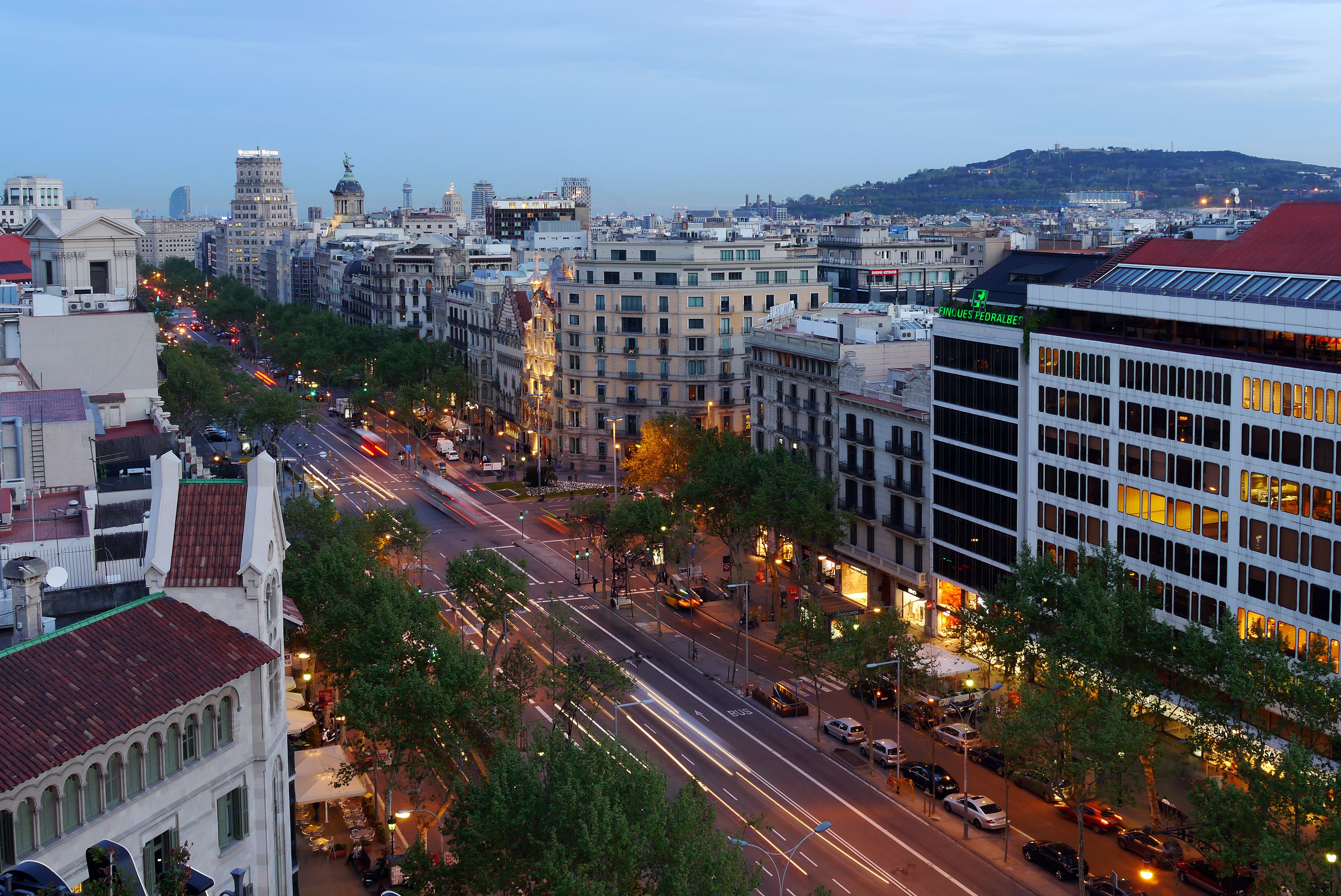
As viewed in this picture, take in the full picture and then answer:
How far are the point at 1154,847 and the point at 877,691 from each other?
22.7m

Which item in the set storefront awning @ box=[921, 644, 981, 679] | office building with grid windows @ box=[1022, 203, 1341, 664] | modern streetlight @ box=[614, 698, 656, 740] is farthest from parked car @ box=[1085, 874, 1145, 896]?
modern streetlight @ box=[614, 698, 656, 740]

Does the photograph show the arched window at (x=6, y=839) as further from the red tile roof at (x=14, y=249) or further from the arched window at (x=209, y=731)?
the red tile roof at (x=14, y=249)

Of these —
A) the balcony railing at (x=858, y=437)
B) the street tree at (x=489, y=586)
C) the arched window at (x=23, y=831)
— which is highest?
the balcony railing at (x=858, y=437)

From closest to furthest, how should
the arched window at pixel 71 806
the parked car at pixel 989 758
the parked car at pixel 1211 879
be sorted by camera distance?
the arched window at pixel 71 806
the parked car at pixel 1211 879
the parked car at pixel 989 758

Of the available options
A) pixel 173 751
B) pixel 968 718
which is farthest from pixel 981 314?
pixel 173 751

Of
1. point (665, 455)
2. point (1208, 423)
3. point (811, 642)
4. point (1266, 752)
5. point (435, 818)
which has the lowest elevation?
point (435, 818)

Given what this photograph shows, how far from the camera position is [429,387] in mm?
175750

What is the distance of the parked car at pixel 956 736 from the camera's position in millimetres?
75188

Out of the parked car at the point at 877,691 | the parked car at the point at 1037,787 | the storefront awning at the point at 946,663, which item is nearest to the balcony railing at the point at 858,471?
the storefront awning at the point at 946,663

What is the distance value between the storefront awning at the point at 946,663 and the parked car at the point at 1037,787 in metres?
8.17

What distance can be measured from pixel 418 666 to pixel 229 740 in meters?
19.9

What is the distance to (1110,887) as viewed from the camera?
2291 inches

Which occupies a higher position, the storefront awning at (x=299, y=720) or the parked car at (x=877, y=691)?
the storefront awning at (x=299, y=720)

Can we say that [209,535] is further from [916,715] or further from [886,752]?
[916,715]
